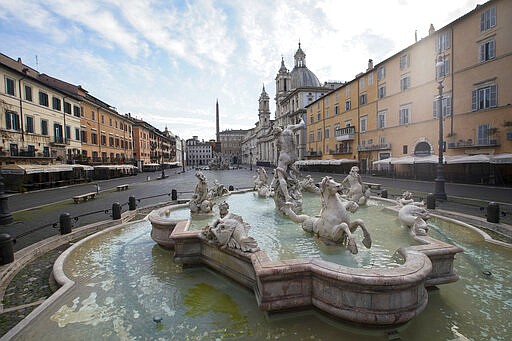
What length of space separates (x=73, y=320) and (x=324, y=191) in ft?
15.4

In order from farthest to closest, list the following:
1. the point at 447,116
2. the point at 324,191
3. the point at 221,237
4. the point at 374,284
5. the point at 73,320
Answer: the point at 447,116 < the point at 324,191 < the point at 221,237 < the point at 73,320 < the point at 374,284

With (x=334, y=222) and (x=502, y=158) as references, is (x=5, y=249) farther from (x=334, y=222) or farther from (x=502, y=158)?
(x=502, y=158)

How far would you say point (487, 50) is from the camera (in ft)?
72.7

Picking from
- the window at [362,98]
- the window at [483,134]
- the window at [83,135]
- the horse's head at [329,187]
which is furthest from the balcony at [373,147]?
the window at [83,135]

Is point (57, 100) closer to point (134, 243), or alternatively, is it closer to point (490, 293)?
point (134, 243)

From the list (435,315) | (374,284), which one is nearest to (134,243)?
(374,284)

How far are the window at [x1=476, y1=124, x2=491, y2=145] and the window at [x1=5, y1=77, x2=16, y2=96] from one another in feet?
133

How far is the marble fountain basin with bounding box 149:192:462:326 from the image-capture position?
3.43m

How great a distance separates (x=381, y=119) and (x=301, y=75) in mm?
45922

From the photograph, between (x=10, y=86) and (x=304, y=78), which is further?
(x=304, y=78)

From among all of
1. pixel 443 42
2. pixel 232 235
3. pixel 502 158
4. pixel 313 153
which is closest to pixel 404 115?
pixel 443 42

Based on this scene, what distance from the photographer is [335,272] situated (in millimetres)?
3578

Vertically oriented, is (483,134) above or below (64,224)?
above

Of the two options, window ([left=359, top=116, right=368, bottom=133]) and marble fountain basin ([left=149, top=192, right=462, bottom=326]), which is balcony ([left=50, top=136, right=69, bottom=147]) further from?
window ([left=359, top=116, right=368, bottom=133])
